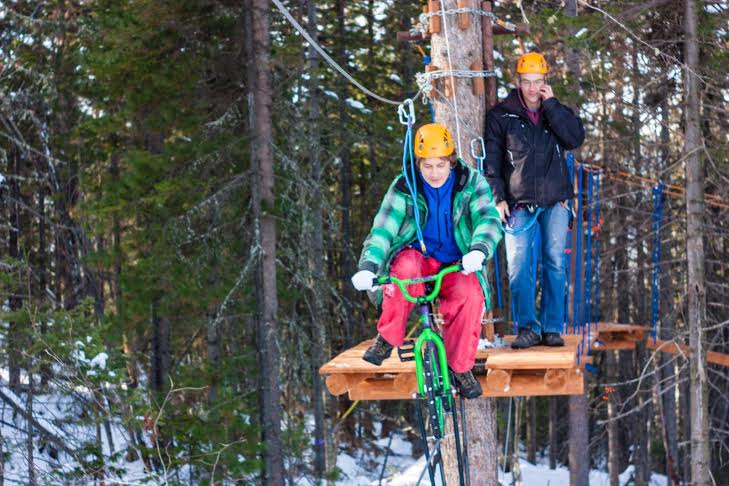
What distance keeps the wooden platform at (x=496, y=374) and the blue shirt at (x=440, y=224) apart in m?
1.00

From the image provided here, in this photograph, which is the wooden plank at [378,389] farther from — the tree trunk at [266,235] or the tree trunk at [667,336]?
the tree trunk at [667,336]

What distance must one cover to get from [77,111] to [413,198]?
12.3 m

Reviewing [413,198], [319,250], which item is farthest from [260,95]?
[413,198]

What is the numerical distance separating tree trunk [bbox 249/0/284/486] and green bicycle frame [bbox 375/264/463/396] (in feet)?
23.8

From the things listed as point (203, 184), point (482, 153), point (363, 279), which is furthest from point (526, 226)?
point (203, 184)

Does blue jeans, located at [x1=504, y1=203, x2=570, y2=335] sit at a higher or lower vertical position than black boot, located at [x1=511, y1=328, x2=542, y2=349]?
higher

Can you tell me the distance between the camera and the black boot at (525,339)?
611 centimetres

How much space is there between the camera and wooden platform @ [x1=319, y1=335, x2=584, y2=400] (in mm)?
5594

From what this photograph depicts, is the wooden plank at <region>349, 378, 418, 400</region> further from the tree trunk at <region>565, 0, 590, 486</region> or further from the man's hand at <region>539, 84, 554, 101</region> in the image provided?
the tree trunk at <region>565, 0, 590, 486</region>

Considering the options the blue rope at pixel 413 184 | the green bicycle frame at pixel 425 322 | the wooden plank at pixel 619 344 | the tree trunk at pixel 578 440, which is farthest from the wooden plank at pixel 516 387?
the tree trunk at pixel 578 440

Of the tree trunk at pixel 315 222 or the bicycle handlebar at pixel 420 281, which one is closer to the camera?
the bicycle handlebar at pixel 420 281

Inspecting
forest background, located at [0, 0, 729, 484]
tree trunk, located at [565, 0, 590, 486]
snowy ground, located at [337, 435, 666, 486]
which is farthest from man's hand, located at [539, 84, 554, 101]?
snowy ground, located at [337, 435, 666, 486]

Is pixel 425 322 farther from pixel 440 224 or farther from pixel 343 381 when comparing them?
pixel 343 381

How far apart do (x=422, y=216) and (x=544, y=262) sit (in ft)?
5.38
